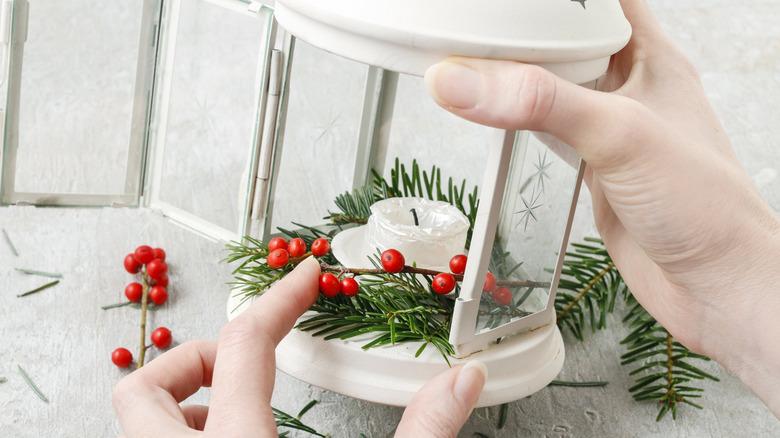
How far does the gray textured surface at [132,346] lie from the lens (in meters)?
0.72

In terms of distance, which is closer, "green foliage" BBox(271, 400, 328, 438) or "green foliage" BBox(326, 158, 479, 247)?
"green foliage" BBox(271, 400, 328, 438)

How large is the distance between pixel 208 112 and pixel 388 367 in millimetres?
348

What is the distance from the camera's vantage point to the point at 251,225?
0.77 meters

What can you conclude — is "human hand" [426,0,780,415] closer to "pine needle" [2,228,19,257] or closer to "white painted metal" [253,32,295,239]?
"white painted metal" [253,32,295,239]

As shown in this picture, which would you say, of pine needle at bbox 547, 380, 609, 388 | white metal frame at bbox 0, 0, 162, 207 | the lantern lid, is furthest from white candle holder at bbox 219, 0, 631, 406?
white metal frame at bbox 0, 0, 162, 207

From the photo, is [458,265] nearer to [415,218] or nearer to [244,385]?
[415,218]

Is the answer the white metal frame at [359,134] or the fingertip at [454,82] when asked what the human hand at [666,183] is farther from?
the white metal frame at [359,134]

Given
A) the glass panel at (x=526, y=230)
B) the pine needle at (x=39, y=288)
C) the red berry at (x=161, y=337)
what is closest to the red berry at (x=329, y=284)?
the glass panel at (x=526, y=230)

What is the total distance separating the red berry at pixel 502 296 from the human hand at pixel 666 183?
0.09 m

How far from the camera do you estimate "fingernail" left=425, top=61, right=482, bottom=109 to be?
1.62ft

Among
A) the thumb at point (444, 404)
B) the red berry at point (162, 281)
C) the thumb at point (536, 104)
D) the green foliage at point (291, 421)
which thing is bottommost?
the green foliage at point (291, 421)

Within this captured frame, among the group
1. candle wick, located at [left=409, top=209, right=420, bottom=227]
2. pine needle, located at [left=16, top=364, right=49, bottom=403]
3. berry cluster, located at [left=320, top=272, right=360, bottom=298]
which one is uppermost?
candle wick, located at [left=409, top=209, right=420, bottom=227]

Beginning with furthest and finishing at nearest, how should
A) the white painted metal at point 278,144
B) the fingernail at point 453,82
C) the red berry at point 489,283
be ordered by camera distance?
the white painted metal at point 278,144
the red berry at point 489,283
the fingernail at point 453,82

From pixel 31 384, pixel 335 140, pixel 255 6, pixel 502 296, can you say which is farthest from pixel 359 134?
pixel 31 384
